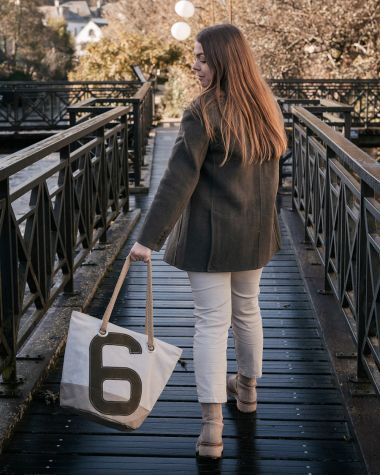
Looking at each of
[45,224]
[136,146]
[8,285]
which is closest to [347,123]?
[136,146]

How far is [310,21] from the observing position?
926 inches

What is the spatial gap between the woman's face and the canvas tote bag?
82cm

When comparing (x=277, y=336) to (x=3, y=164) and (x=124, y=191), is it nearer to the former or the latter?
(x=3, y=164)

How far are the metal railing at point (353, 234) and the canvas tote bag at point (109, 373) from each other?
3.03 ft

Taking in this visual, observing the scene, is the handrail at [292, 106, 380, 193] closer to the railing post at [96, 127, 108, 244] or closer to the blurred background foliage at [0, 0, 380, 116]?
the railing post at [96, 127, 108, 244]

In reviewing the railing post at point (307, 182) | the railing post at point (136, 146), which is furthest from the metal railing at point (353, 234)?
the railing post at point (136, 146)

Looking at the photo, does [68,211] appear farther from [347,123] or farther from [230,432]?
[347,123]

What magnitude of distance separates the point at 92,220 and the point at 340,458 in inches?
138

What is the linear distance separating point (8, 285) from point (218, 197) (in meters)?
1.10

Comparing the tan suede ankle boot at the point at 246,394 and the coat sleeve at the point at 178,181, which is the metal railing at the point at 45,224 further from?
the tan suede ankle boot at the point at 246,394

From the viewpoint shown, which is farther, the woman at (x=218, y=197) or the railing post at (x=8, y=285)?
the railing post at (x=8, y=285)

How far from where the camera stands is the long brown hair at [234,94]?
11.1 feet

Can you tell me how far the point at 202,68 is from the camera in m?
3.45

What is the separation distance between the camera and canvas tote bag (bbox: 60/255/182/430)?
3.38 m
